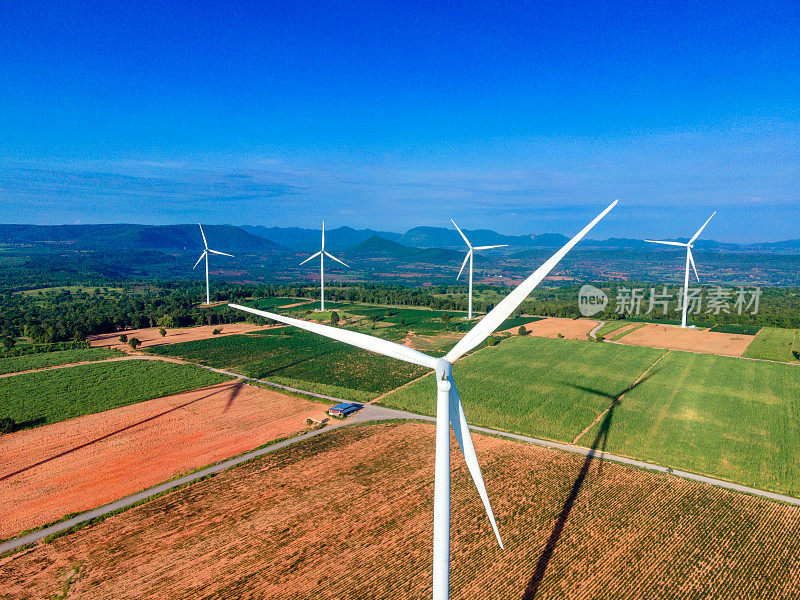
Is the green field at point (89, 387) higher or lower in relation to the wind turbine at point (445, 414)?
lower

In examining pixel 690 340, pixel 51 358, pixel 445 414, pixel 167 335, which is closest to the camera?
pixel 445 414

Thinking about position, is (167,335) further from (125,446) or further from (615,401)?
(615,401)

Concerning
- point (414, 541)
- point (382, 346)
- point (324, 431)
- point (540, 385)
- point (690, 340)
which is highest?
point (382, 346)

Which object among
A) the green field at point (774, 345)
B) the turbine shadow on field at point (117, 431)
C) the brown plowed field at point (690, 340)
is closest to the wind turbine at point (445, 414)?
the turbine shadow on field at point (117, 431)

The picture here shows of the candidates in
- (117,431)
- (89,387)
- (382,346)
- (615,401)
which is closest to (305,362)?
(89,387)

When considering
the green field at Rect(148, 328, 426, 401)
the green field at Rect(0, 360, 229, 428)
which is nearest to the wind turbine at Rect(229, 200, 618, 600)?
the green field at Rect(148, 328, 426, 401)

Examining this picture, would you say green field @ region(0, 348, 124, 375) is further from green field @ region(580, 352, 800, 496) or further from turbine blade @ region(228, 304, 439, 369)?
green field @ region(580, 352, 800, 496)

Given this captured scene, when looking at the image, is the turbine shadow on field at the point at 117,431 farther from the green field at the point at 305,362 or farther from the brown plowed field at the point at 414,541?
the brown plowed field at the point at 414,541
